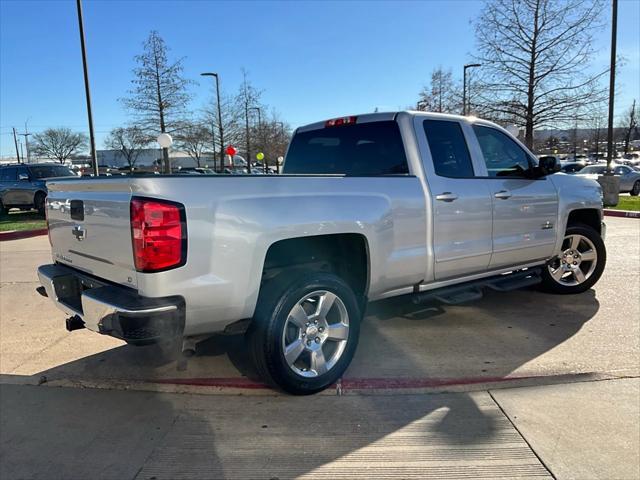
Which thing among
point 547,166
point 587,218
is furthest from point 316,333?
point 587,218

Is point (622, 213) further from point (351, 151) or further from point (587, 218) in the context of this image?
point (351, 151)

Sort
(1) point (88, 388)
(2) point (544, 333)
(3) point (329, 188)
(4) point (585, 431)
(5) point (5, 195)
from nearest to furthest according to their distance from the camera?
1. (4) point (585, 431)
2. (3) point (329, 188)
3. (1) point (88, 388)
4. (2) point (544, 333)
5. (5) point (5, 195)

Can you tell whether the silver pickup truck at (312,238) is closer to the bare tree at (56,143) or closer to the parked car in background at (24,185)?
the parked car in background at (24,185)

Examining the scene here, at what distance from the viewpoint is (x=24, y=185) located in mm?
16312

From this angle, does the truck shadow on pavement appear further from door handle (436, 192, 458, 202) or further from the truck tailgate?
door handle (436, 192, 458, 202)

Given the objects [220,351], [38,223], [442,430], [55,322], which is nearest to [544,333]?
[442,430]

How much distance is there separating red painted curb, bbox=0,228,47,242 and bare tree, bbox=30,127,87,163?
73.1 metres

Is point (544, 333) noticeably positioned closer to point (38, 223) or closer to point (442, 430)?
point (442, 430)

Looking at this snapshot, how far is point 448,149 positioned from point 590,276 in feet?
8.77

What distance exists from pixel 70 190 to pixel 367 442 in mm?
2526

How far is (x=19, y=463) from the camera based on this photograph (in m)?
2.69

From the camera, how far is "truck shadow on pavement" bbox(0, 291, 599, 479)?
264 cm

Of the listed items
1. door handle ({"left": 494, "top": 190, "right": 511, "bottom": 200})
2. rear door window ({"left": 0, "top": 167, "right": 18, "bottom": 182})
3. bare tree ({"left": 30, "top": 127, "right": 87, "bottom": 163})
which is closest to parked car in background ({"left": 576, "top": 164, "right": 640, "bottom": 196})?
door handle ({"left": 494, "top": 190, "right": 511, "bottom": 200})

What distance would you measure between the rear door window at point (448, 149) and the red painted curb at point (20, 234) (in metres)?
11.6
